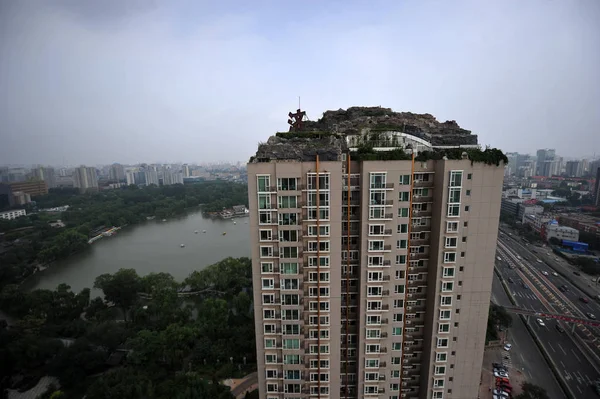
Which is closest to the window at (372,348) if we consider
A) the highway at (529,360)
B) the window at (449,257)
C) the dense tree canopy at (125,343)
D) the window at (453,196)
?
the window at (449,257)

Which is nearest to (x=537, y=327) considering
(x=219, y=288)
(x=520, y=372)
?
(x=520, y=372)

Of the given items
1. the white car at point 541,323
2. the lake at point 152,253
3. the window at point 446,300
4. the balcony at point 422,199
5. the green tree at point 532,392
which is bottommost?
the white car at point 541,323

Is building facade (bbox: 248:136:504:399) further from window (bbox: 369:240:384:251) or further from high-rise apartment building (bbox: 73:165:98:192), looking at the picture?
Result: high-rise apartment building (bbox: 73:165:98:192)

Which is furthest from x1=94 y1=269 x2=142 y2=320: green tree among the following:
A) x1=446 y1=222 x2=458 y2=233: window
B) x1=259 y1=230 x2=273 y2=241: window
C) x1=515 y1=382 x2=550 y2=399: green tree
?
x1=515 y1=382 x2=550 y2=399: green tree

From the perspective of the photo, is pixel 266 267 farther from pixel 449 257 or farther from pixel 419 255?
pixel 449 257

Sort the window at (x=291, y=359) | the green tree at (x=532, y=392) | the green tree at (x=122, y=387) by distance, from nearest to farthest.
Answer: the window at (x=291, y=359) < the green tree at (x=122, y=387) < the green tree at (x=532, y=392)

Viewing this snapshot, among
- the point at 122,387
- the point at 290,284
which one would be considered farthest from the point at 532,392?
the point at 122,387

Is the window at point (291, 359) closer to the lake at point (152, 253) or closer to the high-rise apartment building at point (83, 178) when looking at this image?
the lake at point (152, 253)
